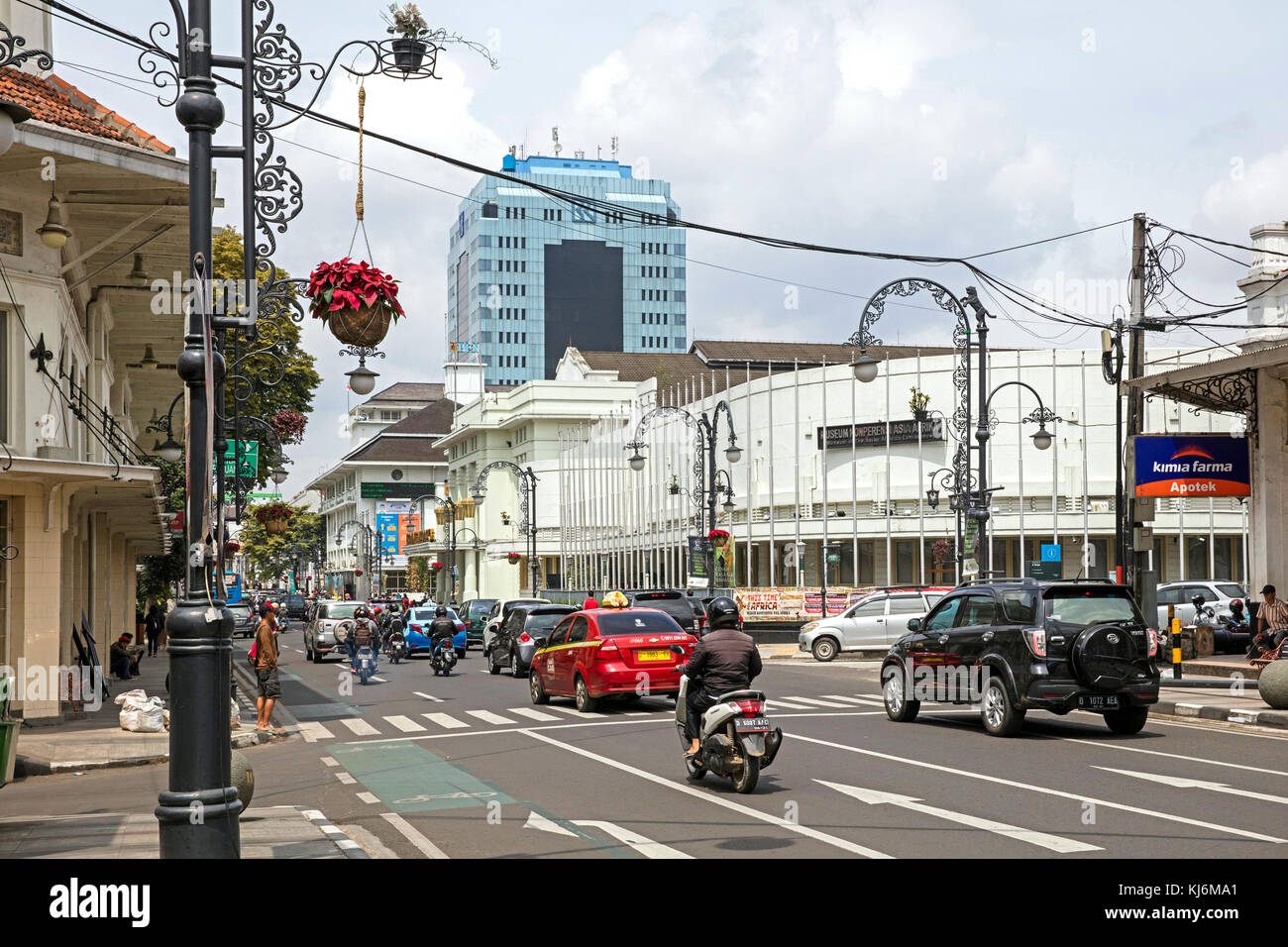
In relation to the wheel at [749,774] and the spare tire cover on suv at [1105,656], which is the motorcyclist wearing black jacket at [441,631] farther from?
the wheel at [749,774]

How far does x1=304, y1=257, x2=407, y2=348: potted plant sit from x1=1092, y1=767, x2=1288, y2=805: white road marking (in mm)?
8450

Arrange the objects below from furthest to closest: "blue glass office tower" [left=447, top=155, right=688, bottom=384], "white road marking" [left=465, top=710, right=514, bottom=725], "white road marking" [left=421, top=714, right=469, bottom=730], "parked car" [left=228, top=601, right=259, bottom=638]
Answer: "blue glass office tower" [left=447, top=155, right=688, bottom=384] → "parked car" [left=228, top=601, right=259, bottom=638] → "white road marking" [left=465, top=710, right=514, bottom=725] → "white road marking" [left=421, top=714, right=469, bottom=730]

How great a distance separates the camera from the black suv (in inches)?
654

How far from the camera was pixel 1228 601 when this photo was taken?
127ft

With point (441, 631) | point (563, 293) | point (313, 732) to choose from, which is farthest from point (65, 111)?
point (563, 293)

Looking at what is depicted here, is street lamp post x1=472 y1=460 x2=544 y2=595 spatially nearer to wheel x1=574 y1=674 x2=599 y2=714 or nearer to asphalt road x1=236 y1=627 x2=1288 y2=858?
wheel x1=574 y1=674 x2=599 y2=714

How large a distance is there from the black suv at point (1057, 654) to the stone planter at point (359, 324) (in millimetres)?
9653

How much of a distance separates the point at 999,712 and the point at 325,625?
99.8 feet

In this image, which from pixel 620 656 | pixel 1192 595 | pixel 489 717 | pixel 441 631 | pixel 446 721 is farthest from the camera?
pixel 1192 595

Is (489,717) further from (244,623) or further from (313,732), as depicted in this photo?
(244,623)

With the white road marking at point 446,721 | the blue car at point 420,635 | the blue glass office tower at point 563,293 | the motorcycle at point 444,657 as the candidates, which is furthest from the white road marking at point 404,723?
the blue glass office tower at point 563,293

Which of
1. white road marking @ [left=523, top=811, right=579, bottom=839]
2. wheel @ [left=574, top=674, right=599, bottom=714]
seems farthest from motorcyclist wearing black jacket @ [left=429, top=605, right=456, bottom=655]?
white road marking @ [left=523, top=811, right=579, bottom=839]

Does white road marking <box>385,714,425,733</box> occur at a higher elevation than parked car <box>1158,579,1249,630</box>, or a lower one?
lower

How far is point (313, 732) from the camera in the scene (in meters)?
21.1
